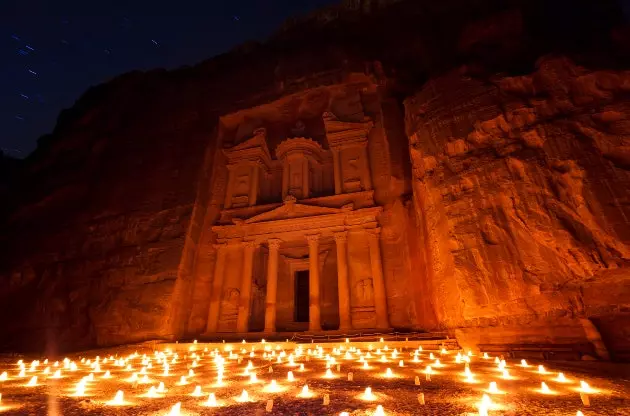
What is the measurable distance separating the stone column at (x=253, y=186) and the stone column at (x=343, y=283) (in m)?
5.70

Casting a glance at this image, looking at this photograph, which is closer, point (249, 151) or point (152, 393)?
point (152, 393)

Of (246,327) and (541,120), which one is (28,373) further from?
(541,120)

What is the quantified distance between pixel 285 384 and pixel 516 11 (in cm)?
1626

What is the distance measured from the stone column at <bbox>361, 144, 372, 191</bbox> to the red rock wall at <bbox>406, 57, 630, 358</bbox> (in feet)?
17.2

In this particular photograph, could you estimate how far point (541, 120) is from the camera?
370 inches

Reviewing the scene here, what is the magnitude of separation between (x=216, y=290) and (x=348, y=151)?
10.5 meters

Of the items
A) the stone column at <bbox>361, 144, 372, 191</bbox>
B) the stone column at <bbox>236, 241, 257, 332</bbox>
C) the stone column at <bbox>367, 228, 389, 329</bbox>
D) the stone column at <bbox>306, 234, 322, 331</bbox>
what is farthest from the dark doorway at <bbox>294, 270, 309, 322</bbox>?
the stone column at <bbox>361, 144, 372, 191</bbox>

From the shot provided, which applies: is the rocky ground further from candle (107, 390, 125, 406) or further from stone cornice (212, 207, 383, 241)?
stone cornice (212, 207, 383, 241)

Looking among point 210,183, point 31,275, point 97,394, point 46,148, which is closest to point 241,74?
point 210,183

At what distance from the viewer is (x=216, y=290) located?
16016mm

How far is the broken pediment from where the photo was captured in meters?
16.6

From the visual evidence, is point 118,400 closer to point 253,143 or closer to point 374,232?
point 374,232

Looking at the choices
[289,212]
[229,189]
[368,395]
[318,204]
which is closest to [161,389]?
[368,395]

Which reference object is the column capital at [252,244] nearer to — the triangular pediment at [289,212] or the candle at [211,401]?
the triangular pediment at [289,212]
